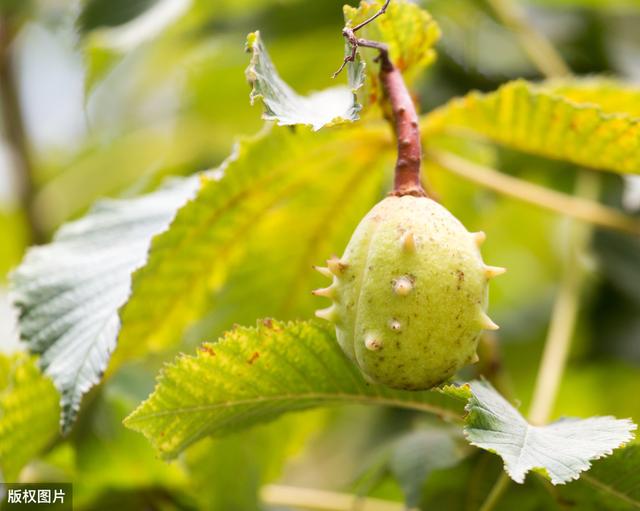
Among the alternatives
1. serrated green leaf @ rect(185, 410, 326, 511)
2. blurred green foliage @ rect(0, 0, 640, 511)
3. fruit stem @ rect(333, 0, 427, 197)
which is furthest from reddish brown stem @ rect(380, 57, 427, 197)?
serrated green leaf @ rect(185, 410, 326, 511)

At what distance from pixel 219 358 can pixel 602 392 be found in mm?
1200

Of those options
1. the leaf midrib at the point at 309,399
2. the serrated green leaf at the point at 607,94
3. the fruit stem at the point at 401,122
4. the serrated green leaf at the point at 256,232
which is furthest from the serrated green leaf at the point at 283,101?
the serrated green leaf at the point at 607,94

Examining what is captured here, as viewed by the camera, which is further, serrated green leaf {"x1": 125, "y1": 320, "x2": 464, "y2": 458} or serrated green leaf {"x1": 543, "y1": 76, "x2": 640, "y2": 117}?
serrated green leaf {"x1": 543, "y1": 76, "x2": 640, "y2": 117}

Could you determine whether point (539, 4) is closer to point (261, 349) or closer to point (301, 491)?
point (301, 491)

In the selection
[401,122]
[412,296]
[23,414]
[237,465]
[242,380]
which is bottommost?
[237,465]

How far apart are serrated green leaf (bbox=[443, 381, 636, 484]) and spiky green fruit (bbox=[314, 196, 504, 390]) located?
4cm

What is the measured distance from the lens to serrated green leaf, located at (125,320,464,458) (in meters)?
0.90

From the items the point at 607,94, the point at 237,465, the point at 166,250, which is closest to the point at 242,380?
the point at 166,250

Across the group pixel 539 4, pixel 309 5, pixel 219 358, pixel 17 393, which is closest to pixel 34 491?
pixel 17 393

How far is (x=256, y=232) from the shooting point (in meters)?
1.31

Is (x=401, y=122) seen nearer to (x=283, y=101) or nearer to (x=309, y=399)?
(x=283, y=101)

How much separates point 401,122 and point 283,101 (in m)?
0.12

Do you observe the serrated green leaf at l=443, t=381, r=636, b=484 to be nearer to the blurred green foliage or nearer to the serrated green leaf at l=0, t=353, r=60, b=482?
the blurred green foliage

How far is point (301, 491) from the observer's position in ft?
4.81
